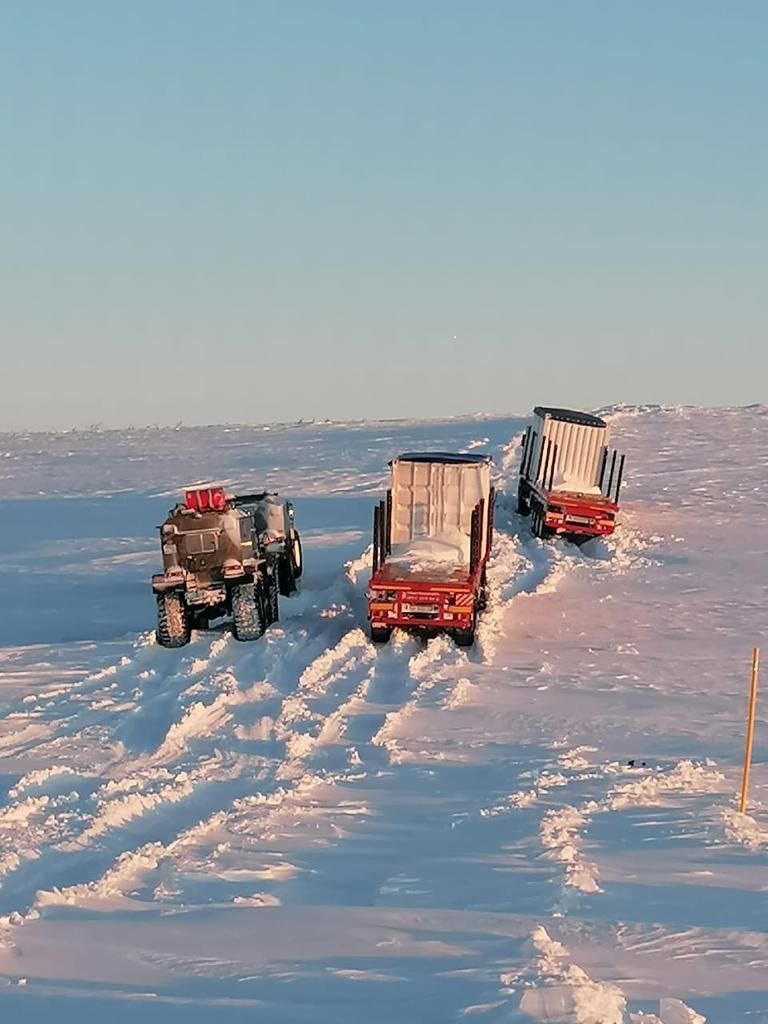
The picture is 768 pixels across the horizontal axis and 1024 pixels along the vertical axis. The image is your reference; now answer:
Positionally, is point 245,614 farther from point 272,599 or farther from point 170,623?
point 272,599

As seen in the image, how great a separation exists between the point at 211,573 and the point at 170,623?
1.11m

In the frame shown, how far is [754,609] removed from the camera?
20.9 meters

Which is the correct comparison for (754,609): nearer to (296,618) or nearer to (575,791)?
(296,618)

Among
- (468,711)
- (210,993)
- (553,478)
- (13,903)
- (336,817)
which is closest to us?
(210,993)

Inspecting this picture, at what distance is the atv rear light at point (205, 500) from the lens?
61.5 feet

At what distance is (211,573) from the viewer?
1856cm

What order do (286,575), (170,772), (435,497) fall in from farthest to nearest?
(286,575) < (435,497) < (170,772)

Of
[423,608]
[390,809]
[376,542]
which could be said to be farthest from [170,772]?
[376,542]

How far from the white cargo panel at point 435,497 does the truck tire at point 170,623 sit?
14.9ft

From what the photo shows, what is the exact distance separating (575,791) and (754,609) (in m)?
11.3

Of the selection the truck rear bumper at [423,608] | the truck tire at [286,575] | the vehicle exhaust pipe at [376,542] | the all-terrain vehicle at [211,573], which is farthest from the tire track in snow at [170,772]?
the truck tire at [286,575]

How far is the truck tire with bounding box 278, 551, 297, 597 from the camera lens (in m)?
22.0

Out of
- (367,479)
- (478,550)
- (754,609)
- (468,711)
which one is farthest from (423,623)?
(367,479)

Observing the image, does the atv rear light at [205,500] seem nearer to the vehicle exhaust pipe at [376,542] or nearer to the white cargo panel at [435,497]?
the vehicle exhaust pipe at [376,542]
